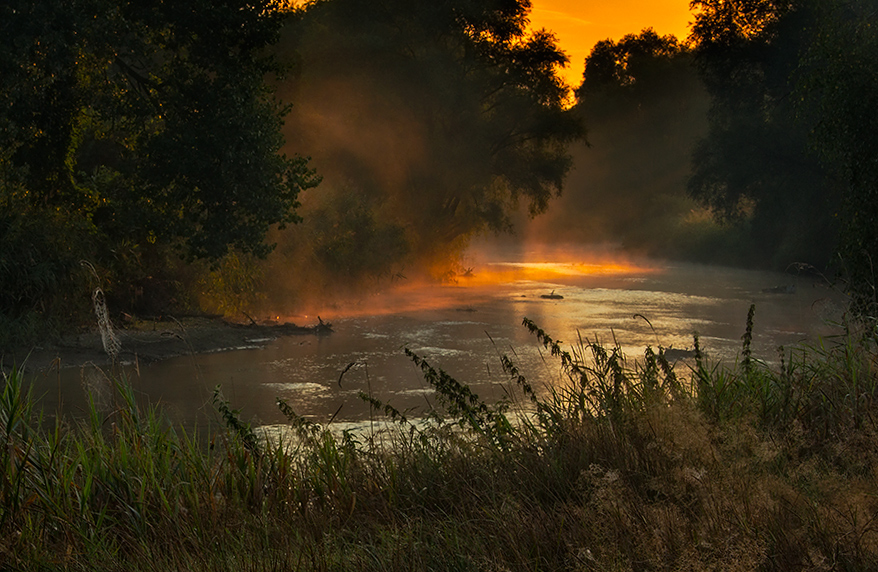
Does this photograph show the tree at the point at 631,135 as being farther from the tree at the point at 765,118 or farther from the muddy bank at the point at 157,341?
the muddy bank at the point at 157,341

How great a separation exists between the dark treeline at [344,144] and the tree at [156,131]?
0.04 metres

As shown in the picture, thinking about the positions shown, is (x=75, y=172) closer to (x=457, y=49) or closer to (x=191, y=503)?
(x=191, y=503)

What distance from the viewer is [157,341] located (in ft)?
45.9

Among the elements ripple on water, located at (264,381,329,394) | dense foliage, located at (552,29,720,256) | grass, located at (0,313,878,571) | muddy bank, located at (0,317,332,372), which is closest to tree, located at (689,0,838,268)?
muddy bank, located at (0,317,332,372)

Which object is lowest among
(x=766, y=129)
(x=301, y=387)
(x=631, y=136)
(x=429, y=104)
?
(x=301, y=387)

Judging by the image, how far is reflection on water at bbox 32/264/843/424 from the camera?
1059cm

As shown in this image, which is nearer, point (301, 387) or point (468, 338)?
point (301, 387)

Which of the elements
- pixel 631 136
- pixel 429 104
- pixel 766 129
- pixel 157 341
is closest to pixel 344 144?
pixel 429 104

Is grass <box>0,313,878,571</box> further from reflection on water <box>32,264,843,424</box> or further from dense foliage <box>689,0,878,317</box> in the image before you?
dense foliage <box>689,0,878,317</box>

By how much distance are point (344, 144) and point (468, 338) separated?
51.0 feet

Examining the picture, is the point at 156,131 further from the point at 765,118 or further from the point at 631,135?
the point at 631,135

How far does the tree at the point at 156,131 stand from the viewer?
13.0 meters

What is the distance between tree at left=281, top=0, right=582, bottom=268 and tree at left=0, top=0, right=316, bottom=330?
1446 cm

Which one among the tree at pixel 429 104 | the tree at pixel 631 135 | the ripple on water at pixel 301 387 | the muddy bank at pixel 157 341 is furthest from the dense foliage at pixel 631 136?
the ripple on water at pixel 301 387
